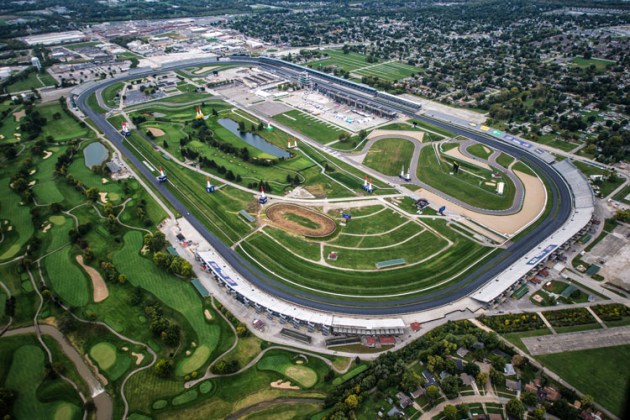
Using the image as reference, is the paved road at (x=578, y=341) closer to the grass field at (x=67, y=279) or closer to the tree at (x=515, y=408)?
the tree at (x=515, y=408)

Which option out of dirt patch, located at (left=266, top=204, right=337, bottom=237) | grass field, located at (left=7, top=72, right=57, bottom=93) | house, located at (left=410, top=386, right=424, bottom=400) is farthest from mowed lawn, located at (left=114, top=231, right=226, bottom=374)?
grass field, located at (left=7, top=72, right=57, bottom=93)

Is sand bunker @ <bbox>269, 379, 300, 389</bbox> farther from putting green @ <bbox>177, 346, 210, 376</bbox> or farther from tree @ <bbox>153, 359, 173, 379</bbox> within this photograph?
tree @ <bbox>153, 359, 173, 379</bbox>

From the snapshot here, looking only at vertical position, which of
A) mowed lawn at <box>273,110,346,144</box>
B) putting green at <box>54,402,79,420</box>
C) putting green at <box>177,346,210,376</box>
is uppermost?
mowed lawn at <box>273,110,346,144</box>

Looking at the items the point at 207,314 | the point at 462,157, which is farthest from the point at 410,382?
the point at 462,157

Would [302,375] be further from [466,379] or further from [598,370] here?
[598,370]

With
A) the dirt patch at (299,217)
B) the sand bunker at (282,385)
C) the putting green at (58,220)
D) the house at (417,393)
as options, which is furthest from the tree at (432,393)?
the putting green at (58,220)
